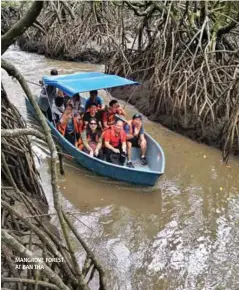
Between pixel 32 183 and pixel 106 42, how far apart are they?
10.7 meters

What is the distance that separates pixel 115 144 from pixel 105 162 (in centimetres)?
53

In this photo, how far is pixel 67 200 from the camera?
6.66 metres

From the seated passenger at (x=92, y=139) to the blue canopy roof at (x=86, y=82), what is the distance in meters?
0.53

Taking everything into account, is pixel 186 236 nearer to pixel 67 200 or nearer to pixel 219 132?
pixel 67 200

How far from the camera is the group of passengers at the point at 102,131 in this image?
283 inches

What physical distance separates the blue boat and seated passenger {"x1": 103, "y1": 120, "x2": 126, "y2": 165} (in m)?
0.31

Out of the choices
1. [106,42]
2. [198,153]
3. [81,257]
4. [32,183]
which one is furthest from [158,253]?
[106,42]

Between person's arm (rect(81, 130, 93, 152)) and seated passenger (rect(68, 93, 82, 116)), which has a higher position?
seated passenger (rect(68, 93, 82, 116))

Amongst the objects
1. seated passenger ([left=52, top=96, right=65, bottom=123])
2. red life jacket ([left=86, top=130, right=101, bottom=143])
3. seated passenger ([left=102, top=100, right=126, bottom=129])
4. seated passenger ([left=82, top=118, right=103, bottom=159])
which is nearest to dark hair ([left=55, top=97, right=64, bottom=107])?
seated passenger ([left=52, top=96, right=65, bottom=123])

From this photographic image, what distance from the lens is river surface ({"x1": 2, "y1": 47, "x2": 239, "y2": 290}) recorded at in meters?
4.96

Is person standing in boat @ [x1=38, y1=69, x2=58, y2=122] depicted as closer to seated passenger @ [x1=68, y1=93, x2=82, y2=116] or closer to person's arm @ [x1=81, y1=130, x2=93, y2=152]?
seated passenger @ [x1=68, y1=93, x2=82, y2=116]

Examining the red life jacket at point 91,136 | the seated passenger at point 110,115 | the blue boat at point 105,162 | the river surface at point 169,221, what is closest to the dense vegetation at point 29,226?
the river surface at point 169,221

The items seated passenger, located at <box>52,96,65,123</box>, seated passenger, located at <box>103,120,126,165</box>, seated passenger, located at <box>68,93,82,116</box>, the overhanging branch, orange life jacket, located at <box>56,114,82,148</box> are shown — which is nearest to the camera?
the overhanging branch

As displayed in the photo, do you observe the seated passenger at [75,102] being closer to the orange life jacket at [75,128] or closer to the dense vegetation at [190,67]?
A: the orange life jacket at [75,128]
